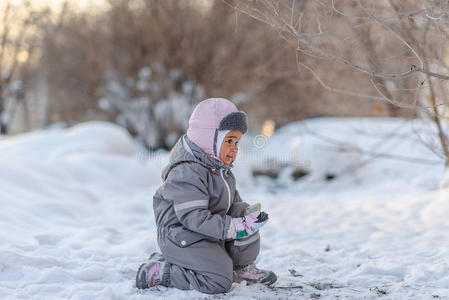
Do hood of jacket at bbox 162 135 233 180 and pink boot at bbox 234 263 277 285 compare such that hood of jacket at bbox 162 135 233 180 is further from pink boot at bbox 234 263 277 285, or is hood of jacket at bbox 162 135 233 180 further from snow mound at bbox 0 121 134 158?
snow mound at bbox 0 121 134 158

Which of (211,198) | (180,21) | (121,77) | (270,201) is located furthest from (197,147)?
(121,77)

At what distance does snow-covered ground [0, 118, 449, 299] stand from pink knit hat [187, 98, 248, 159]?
775 millimetres

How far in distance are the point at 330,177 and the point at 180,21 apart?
527 cm

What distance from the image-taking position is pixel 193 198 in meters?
2.36

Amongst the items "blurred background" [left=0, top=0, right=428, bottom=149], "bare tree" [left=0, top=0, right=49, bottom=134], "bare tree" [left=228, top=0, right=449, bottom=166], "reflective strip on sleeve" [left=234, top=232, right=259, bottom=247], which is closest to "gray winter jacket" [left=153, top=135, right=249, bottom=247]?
"reflective strip on sleeve" [left=234, top=232, right=259, bottom=247]

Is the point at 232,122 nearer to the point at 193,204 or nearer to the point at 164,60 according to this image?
the point at 193,204

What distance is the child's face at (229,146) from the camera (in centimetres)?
248

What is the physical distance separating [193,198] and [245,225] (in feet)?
0.96

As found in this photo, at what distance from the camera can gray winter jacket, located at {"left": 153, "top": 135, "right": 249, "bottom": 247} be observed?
2.34m

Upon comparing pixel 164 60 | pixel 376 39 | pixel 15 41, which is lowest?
pixel 376 39

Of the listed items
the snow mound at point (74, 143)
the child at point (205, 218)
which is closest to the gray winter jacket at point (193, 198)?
the child at point (205, 218)

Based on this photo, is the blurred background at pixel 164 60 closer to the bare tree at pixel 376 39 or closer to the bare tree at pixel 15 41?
the bare tree at pixel 15 41

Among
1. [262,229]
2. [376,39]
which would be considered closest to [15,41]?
[376,39]

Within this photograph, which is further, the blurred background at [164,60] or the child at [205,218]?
the blurred background at [164,60]
